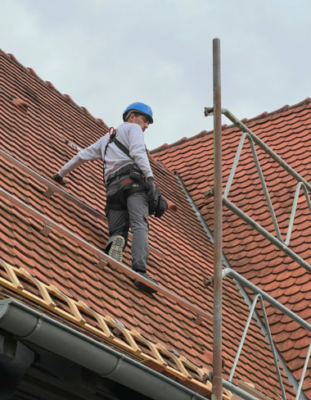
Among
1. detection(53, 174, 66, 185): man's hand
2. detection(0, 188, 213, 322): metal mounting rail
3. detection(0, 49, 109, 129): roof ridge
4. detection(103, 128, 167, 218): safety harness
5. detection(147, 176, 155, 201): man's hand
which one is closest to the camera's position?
detection(0, 188, 213, 322): metal mounting rail

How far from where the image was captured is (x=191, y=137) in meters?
12.2

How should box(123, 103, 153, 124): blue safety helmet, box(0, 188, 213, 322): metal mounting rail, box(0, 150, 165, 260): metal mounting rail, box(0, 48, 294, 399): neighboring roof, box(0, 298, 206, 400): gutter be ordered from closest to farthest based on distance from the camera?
box(0, 298, 206, 400): gutter → box(0, 48, 294, 399): neighboring roof → box(0, 188, 213, 322): metal mounting rail → box(0, 150, 165, 260): metal mounting rail → box(123, 103, 153, 124): blue safety helmet

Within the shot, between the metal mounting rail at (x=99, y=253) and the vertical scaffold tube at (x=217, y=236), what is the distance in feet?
3.85

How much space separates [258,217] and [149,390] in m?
5.20

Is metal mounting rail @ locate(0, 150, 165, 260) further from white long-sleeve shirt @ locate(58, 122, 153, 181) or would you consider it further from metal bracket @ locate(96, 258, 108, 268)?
metal bracket @ locate(96, 258, 108, 268)

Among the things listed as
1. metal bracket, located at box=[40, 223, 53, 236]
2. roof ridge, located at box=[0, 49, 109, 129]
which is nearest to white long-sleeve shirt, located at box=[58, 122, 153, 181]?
metal bracket, located at box=[40, 223, 53, 236]

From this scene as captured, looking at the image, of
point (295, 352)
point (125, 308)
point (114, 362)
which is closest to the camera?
point (114, 362)

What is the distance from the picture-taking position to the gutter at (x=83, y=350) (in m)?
3.57

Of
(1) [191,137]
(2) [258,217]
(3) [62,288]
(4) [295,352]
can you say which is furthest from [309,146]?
(3) [62,288]

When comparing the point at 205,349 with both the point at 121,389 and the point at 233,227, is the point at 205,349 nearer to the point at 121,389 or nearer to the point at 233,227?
the point at 121,389

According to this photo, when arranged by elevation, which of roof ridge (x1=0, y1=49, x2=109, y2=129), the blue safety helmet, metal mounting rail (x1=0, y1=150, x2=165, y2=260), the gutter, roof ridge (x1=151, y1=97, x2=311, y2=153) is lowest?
the gutter

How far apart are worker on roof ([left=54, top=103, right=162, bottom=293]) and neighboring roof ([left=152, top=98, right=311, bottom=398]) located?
56 centimetres

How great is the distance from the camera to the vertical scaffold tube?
4.41 meters

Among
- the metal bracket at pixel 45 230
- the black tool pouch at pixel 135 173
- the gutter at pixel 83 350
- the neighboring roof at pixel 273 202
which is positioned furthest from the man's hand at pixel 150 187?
the gutter at pixel 83 350
